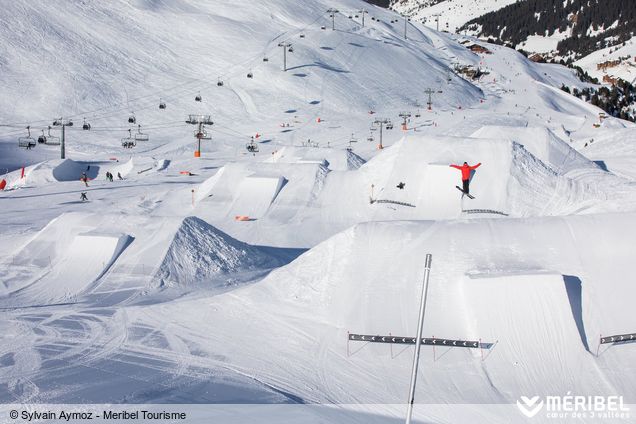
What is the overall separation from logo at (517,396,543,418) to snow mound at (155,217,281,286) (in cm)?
1104

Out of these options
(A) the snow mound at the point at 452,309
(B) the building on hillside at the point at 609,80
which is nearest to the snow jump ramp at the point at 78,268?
(A) the snow mound at the point at 452,309

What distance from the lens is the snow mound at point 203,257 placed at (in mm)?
21016

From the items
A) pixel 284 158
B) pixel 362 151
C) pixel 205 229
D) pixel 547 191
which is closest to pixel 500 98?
pixel 362 151

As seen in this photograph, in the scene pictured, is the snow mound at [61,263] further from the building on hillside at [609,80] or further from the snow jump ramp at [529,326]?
the building on hillside at [609,80]

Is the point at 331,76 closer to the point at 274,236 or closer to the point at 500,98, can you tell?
the point at 500,98

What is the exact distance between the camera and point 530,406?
12977mm

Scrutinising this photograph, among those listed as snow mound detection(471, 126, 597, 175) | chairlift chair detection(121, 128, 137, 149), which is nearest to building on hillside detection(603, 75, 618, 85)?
snow mound detection(471, 126, 597, 175)

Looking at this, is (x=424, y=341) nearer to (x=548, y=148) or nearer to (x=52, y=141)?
(x=548, y=148)

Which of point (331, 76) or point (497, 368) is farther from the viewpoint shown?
point (331, 76)

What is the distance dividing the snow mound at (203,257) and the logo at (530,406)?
435 inches

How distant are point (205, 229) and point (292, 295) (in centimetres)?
624

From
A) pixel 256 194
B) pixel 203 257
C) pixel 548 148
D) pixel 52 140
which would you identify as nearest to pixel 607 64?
pixel 548 148

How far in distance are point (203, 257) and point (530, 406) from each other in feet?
41.0

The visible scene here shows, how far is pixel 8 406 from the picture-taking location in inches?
467
